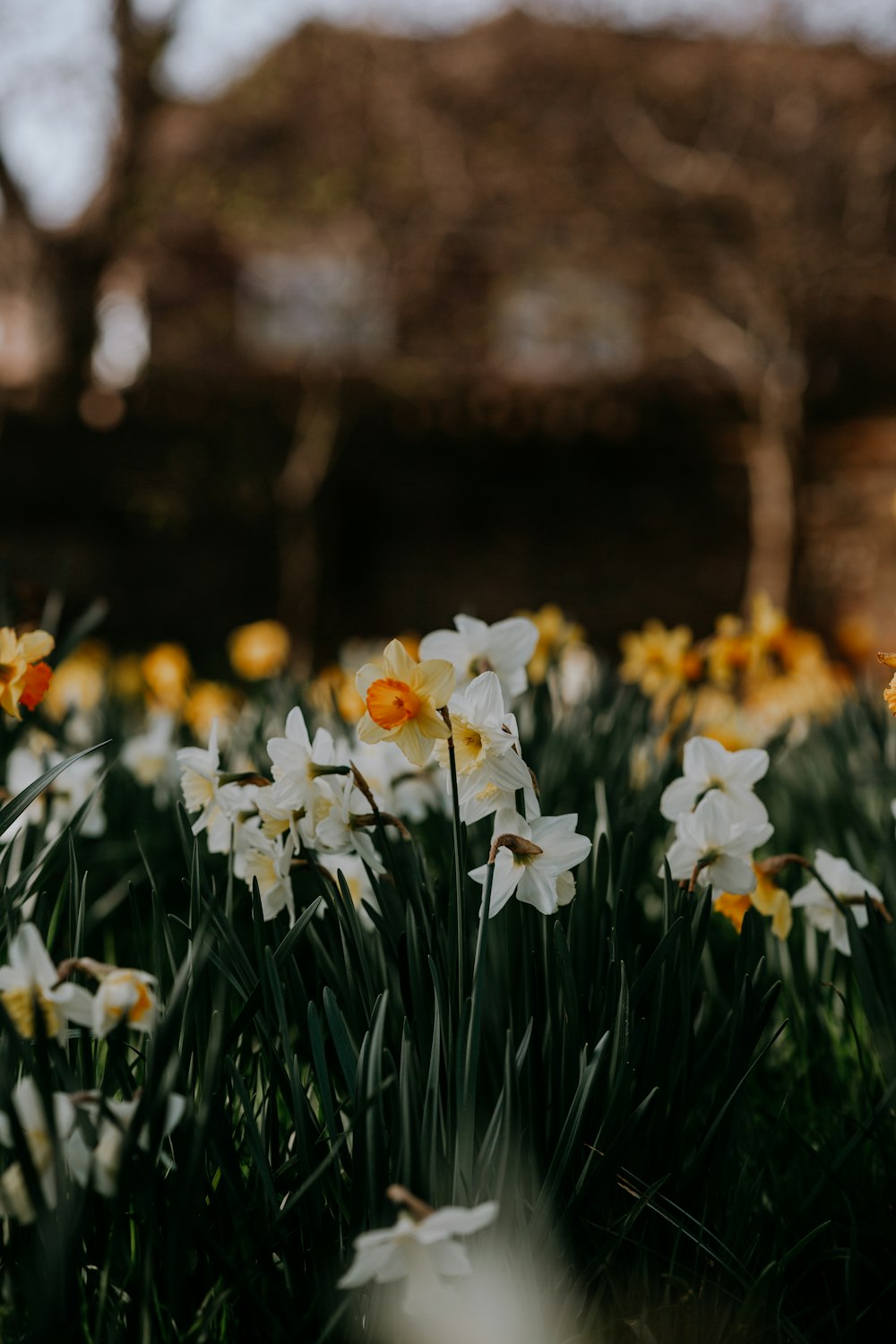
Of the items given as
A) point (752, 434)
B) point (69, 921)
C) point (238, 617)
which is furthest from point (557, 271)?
point (69, 921)

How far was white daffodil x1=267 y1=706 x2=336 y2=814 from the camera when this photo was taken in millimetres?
914

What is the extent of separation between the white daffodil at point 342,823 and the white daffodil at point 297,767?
0.02 m

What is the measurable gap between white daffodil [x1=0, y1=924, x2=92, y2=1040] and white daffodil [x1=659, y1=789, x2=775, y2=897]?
0.54 metres

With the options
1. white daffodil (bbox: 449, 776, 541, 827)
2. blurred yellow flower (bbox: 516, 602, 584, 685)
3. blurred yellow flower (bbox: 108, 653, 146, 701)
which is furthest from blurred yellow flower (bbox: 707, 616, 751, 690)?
blurred yellow flower (bbox: 108, 653, 146, 701)

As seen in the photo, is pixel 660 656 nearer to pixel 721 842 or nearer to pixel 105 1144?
pixel 721 842

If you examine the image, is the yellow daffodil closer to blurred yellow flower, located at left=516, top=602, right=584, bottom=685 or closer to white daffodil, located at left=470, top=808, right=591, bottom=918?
white daffodil, located at left=470, top=808, right=591, bottom=918

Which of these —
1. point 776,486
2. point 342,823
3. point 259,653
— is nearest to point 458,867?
point 342,823

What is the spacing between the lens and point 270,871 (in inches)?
37.7

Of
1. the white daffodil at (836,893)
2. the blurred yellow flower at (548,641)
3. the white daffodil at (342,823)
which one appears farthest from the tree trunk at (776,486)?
the white daffodil at (342,823)

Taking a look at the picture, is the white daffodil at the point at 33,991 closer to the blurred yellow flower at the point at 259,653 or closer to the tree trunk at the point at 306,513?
the blurred yellow flower at the point at 259,653

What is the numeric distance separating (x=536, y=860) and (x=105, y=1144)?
1.20 feet

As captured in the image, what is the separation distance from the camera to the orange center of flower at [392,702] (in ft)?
2.76

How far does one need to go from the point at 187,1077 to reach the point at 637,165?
32.1 feet

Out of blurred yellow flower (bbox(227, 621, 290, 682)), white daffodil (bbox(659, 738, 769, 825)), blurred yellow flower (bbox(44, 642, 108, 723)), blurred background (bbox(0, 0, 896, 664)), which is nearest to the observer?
white daffodil (bbox(659, 738, 769, 825))
